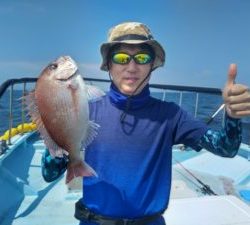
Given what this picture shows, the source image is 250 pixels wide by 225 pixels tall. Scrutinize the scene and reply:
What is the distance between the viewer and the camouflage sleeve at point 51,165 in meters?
2.20

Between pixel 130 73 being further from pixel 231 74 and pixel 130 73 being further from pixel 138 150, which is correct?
pixel 231 74

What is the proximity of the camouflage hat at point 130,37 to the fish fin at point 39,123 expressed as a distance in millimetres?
703

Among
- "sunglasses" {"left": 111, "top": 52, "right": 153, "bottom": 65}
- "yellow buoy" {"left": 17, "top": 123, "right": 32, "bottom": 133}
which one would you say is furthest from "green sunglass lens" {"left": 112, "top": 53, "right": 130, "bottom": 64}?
"yellow buoy" {"left": 17, "top": 123, "right": 32, "bottom": 133}

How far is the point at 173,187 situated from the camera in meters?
4.70

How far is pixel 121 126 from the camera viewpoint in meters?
2.33

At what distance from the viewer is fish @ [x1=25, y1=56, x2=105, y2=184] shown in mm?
1812

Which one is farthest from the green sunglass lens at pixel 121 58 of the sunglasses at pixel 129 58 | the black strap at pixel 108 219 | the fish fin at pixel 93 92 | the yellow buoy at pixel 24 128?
the yellow buoy at pixel 24 128

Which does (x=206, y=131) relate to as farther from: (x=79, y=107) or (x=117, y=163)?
(x=79, y=107)

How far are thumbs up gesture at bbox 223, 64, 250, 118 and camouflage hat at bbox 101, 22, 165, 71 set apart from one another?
592 millimetres

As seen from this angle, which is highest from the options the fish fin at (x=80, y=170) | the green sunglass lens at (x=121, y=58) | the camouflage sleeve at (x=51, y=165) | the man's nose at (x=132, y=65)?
the green sunglass lens at (x=121, y=58)

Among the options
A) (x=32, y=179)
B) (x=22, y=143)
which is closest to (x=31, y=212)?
(x=32, y=179)

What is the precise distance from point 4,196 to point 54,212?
0.66 meters

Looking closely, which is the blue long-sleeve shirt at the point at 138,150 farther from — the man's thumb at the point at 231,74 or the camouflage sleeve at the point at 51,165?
the man's thumb at the point at 231,74

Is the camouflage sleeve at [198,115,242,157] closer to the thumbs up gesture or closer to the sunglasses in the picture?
the thumbs up gesture
